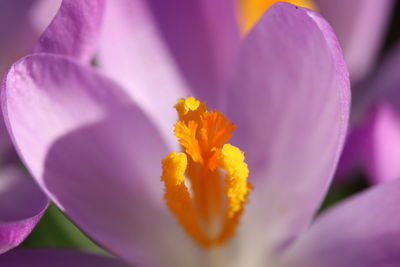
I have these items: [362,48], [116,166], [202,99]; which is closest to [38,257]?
[116,166]

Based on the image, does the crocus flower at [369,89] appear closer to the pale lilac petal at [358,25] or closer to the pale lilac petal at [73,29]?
the pale lilac petal at [358,25]

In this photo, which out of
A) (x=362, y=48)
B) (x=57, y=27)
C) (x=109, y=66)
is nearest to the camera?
(x=57, y=27)

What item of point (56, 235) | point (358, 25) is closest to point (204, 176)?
point (56, 235)

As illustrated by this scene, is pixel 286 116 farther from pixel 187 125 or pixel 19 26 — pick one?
pixel 19 26

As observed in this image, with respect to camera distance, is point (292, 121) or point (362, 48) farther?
point (362, 48)

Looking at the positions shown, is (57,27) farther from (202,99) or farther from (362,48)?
(362,48)

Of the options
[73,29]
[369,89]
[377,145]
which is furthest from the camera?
[369,89]

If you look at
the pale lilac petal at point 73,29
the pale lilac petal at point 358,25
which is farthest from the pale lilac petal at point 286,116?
the pale lilac petal at point 358,25
